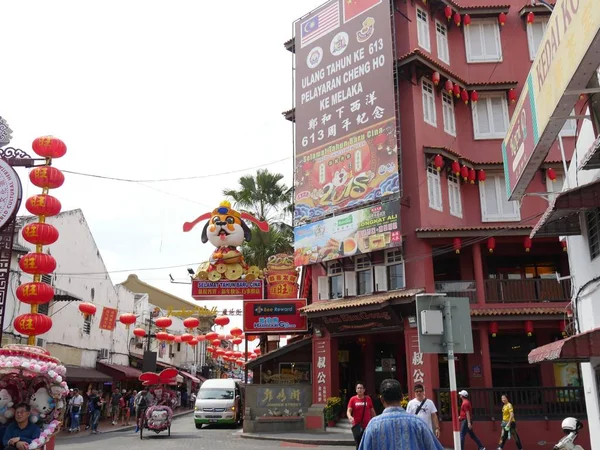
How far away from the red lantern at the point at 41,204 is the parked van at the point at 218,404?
11883 mm

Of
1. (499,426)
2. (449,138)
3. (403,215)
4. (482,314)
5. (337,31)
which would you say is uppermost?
(337,31)

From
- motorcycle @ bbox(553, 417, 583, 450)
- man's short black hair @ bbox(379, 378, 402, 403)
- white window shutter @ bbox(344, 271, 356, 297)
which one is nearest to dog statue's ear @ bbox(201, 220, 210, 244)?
white window shutter @ bbox(344, 271, 356, 297)

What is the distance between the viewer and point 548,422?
18.2 m

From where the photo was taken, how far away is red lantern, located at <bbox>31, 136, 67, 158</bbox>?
17719 mm

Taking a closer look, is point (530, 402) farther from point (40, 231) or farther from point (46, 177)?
point (46, 177)

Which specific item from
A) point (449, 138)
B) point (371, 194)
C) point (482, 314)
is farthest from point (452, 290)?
point (449, 138)

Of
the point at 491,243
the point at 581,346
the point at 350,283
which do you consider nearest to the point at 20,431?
the point at 581,346

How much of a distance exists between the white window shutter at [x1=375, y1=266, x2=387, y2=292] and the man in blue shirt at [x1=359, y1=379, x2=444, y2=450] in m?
16.7

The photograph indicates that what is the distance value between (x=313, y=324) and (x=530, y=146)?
1522 cm

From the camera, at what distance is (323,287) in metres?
23.8

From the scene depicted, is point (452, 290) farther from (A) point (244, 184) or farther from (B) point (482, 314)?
(A) point (244, 184)

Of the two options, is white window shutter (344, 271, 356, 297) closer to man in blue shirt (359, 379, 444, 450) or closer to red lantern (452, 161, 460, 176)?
red lantern (452, 161, 460, 176)

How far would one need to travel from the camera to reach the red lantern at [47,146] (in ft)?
58.1

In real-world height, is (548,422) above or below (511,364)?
below
